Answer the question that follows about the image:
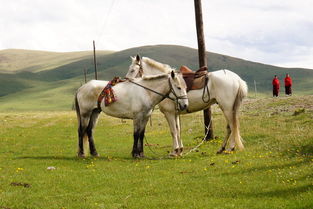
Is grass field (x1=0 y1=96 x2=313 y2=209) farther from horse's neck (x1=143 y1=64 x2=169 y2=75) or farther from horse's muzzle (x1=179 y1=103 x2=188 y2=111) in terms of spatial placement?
horse's neck (x1=143 y1=64 x2=169 y2=75)

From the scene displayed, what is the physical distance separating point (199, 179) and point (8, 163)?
31.4 ft

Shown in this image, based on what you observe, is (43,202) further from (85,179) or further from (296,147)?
(296,147)

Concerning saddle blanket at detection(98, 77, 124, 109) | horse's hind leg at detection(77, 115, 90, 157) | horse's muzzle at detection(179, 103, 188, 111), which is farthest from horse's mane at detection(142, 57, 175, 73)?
horse's hind leg at detection(77, 115, 90, 157)

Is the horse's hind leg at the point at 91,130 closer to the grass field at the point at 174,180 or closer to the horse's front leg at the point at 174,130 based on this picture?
the grass field at the point at 174,180

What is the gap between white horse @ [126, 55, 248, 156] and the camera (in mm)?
16609

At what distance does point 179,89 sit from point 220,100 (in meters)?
2.01

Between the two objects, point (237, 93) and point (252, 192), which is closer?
point (252, 192)

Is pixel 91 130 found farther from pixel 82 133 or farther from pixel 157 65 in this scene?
pixel 157 65

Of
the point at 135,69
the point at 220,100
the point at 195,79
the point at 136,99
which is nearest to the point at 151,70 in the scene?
the point at 135,69

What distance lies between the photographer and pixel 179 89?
15969 millimetres

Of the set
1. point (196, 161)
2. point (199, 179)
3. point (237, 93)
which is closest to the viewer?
point (199, 179)

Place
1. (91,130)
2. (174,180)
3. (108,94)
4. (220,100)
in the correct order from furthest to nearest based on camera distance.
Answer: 1. (91,130)
2. (108,94)
3. (220,100)
4. (174,180)

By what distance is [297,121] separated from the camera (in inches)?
992

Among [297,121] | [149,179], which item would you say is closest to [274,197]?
[149,179]
